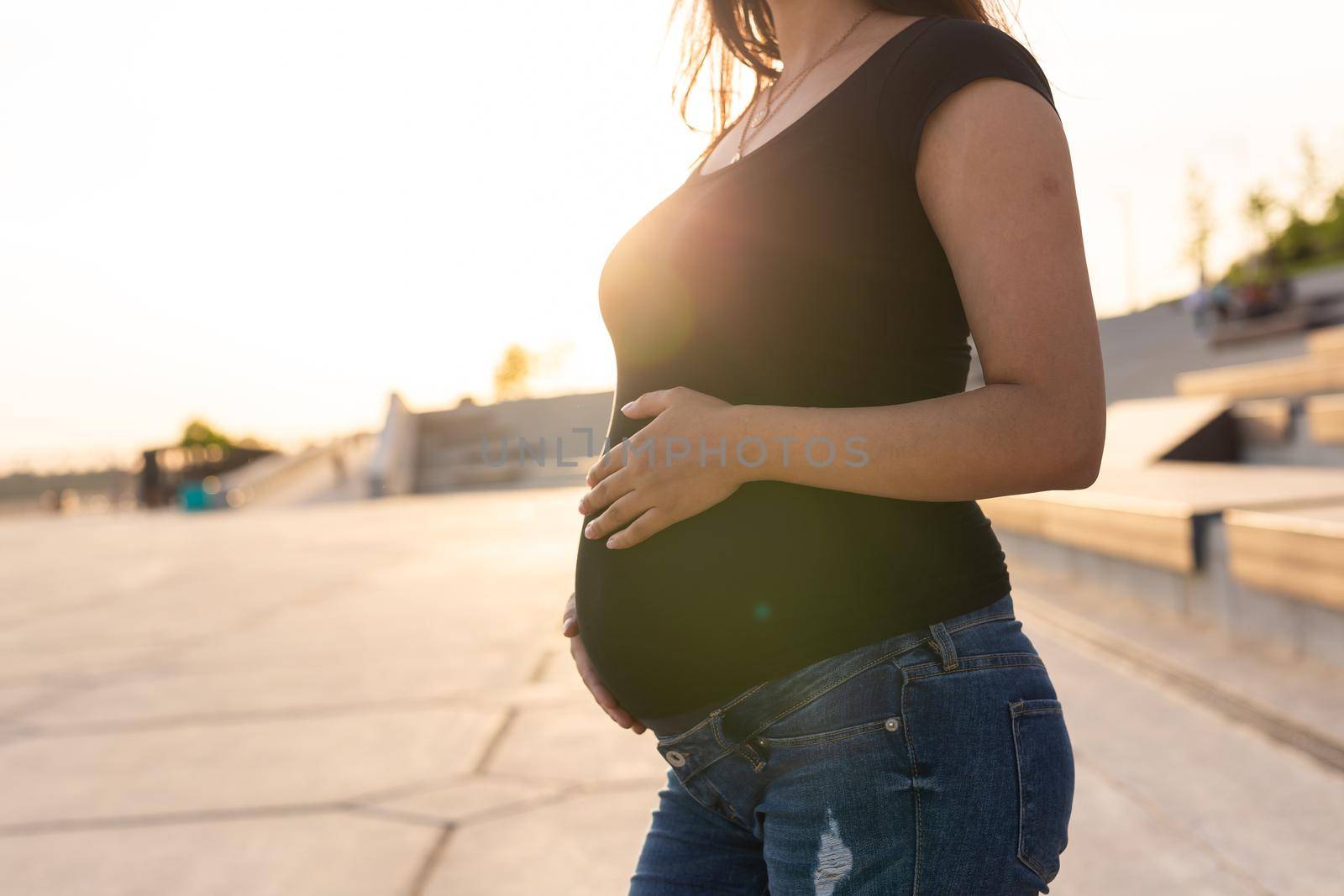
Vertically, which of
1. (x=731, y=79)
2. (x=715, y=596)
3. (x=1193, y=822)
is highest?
(x=731, y=79)

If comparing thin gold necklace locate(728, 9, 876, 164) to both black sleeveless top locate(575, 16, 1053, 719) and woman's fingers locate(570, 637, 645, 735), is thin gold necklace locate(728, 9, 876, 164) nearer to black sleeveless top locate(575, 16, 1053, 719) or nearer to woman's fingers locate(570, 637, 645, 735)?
black sleeveless top locate(575, 16, 1053, 719)

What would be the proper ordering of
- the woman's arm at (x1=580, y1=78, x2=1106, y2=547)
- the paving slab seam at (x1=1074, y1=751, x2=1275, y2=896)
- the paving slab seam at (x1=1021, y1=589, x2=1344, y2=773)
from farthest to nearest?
the paving slab seam at (x1=1021, y1=589, x2=1344, y2=773) < the paving slab seam at (x1=1074, y1=751, x2=1275, y2=896) < the woman's arm at (x1=580, y1=78, x2=1106, y2=547)

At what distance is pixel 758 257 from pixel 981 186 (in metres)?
0.22

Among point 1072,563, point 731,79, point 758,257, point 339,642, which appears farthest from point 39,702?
point 1072,563

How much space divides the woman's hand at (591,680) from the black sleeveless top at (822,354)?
0.38 feet

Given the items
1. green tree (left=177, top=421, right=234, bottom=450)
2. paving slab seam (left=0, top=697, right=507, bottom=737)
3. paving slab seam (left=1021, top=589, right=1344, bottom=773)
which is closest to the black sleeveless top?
paving slab seam (left=1021, top=589, right=1344, bottom=773)

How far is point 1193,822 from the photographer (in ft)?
7.72

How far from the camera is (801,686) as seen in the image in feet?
3.04

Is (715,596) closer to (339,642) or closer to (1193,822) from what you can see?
(1193,822)

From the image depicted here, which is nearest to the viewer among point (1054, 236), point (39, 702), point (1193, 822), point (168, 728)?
point (1054, 236)

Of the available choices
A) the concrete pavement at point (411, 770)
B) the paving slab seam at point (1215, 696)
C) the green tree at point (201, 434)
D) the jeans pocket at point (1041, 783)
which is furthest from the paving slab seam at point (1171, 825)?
the green tree at point (201, 434)

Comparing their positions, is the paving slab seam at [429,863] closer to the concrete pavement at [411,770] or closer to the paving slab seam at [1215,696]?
the concrete pavement at [411,770]

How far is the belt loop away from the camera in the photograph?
902 millimetres

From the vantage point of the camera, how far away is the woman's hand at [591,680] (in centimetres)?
114
